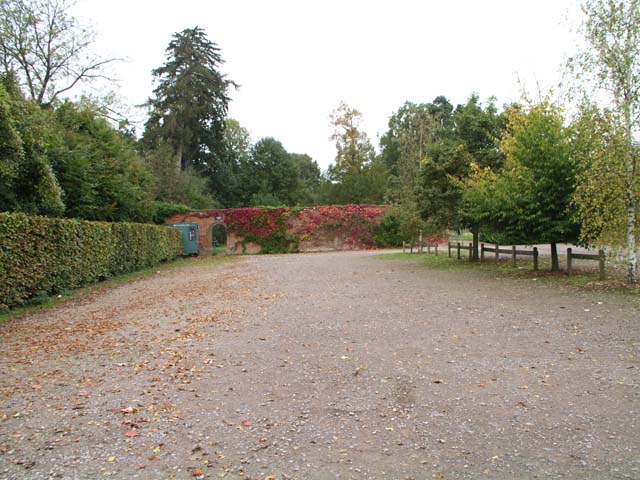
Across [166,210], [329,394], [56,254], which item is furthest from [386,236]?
[329,394]

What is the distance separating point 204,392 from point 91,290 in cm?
991

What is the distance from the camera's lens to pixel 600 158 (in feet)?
31.8

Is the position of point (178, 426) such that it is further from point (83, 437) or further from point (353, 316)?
point (353, 316)

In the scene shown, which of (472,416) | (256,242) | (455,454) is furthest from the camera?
(256,242)

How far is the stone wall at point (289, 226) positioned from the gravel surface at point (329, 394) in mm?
24901

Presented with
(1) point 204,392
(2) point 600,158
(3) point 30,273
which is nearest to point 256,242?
(3) point 30,273

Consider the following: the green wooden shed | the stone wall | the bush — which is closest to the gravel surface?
the green wooden shed

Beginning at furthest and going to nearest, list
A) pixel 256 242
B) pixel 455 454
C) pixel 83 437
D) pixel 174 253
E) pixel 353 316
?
pixel 256 242
pixel 174 253
pixel 353 316
pixel 83 437
pixel 455 454

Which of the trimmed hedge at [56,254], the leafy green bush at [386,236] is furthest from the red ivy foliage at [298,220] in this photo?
the trimmed hedge at [56,254]

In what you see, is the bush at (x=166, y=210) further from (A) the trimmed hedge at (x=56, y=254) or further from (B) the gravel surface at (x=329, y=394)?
(B) the gravel surface at (x=329, y=394)

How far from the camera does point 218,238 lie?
3731 cm

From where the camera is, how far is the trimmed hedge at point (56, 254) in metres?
9.07

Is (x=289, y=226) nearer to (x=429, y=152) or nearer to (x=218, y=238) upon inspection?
(x=218, y=238)

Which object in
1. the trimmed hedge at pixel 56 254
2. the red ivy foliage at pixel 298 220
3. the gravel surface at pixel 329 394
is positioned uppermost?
the red ivy foliage at pixel 298 220
